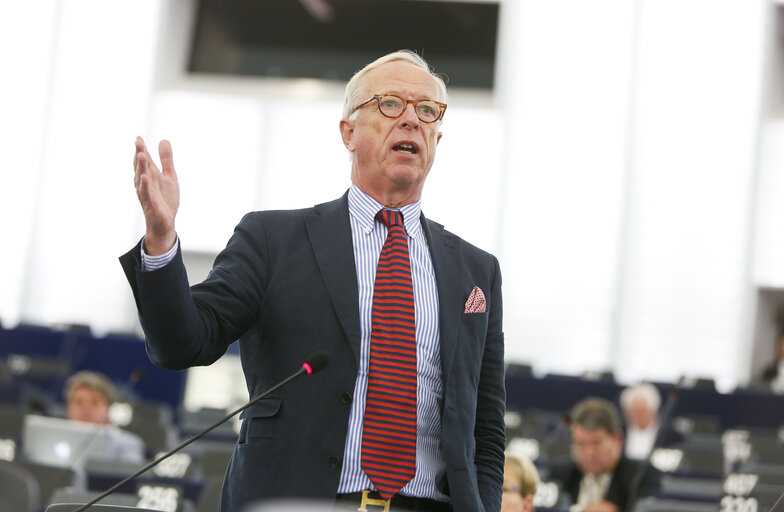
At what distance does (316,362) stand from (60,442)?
5.01 meters

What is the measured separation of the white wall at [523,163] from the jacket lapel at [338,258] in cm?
1253

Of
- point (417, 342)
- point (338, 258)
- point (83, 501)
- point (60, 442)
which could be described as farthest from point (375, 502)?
point (60, 442)

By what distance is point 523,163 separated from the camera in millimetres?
15156

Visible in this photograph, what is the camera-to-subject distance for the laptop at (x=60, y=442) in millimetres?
6605

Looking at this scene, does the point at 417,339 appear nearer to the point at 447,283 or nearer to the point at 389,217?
the point at 447,283

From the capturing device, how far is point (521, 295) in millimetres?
14938

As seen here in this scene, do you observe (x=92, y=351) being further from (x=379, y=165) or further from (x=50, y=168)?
(x=379, y=165)

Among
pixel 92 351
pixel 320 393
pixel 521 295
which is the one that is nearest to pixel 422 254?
pixel 320 393

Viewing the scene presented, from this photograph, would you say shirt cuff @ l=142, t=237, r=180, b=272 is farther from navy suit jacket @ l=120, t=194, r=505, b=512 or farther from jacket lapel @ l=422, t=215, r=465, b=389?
jacket lapel @ l=422, t=215, r=465, b=389

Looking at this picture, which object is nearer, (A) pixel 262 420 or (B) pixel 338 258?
(A) pixel 262 420

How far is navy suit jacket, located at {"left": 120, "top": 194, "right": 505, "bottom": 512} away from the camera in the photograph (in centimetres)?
202

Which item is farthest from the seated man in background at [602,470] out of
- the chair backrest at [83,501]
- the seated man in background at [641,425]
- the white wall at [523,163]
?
the white wall at [523,163]

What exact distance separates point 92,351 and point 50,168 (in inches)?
180

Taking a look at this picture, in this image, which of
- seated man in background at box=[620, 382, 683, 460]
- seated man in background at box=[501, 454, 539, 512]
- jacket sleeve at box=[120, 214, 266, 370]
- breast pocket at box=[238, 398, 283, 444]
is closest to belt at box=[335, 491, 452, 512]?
breast pocket at box=[238, 398, 283, 444]
